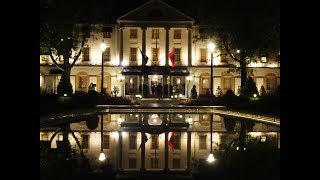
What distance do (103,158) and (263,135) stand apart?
23.3 ft

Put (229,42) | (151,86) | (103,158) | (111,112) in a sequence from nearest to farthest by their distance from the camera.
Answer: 1. (103,158)
2. (111,112)
3. (229,42)
4. (151,86)

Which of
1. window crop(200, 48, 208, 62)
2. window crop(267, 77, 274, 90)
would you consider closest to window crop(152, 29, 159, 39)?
window crop(200, 48, 208, 62)

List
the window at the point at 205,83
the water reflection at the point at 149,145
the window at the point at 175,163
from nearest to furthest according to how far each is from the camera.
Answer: the window at the point at 175,163
the water reflection at the point at 149,145
the window at the point at 205,83

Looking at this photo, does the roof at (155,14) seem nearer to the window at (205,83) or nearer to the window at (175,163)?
the window at (205,83)

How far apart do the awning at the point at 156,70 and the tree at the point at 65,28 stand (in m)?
8.35

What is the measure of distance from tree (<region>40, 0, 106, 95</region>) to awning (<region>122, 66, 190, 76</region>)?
27.4 feet

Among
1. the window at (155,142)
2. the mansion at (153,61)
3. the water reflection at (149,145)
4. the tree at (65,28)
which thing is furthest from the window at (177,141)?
the mansion at (153,61)

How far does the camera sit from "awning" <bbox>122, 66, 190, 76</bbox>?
166 feet

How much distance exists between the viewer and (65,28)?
3975 centimetres

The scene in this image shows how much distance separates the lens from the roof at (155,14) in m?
51.8
